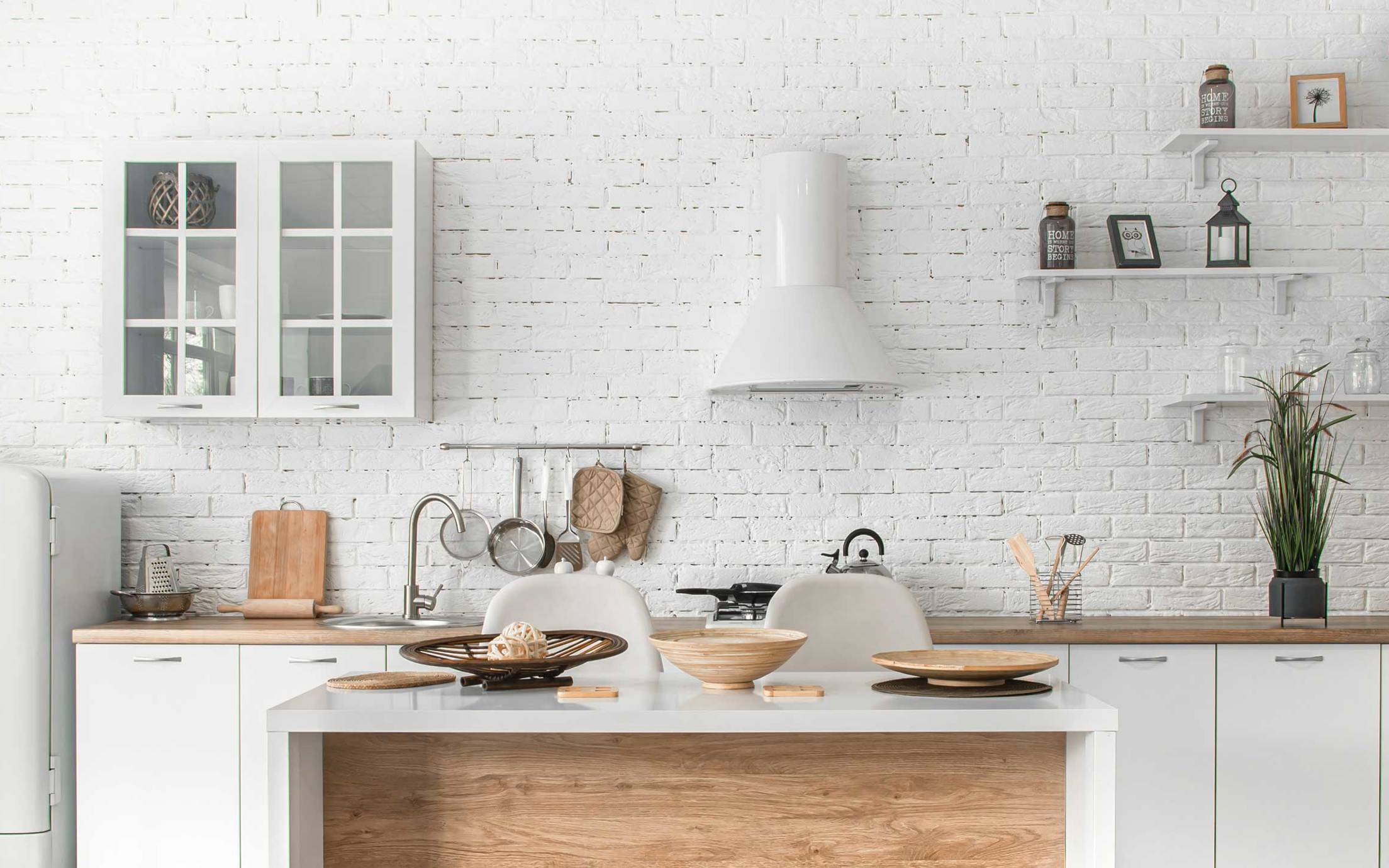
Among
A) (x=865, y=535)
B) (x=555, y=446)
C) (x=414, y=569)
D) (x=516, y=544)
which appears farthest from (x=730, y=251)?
(x=414, y=569)

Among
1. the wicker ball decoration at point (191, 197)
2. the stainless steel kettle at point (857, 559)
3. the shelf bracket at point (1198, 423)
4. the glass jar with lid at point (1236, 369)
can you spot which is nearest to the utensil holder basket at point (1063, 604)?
the stainless steel kettle at point (857, 559)

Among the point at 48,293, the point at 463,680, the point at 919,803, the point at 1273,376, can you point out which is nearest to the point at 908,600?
the point at 919,803

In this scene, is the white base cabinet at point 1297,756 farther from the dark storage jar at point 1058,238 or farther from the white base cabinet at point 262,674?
the white base cabinet at point 262,674

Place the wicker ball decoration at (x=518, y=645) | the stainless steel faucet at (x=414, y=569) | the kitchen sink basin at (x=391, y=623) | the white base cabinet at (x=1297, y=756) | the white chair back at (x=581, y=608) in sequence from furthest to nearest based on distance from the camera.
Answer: the stainless steel faucet at (x=414, y=569)
the kitchen sink basin at (x=391, y=623)
the white base cabinet at (x=1297, y=756)
the white chair back at (x=581, y=608)
the wicker ball decoration at (x=518, y=645)

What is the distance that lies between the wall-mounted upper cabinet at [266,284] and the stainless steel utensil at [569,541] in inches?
20.9

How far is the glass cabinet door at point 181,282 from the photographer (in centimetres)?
333

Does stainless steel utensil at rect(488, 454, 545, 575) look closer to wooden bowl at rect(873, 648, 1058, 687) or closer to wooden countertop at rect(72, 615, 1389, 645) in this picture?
wooden countertop at rect(72, 615, 1389, 645)

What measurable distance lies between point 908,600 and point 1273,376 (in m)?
1.78

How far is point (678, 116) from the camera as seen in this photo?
359 centimetres

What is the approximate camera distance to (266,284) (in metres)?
3.32

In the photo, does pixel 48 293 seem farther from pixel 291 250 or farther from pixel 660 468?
pixel 660 468

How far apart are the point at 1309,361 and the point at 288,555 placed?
331 centimetres

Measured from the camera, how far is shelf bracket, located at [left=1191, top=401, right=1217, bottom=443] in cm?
347

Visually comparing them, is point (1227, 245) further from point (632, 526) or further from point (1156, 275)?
point (632, 526)
